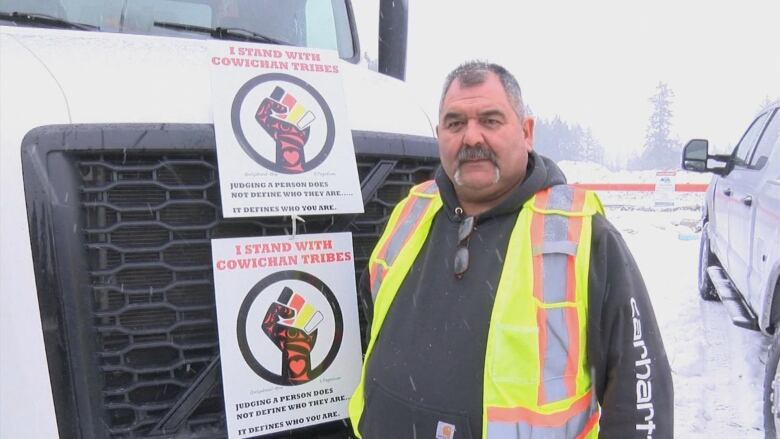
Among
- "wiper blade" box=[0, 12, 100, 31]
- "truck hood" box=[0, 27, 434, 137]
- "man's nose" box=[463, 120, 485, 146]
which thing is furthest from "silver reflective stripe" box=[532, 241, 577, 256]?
"wiper blade" box=[0, 12, 100, 31]

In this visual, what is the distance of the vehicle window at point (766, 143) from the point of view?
464cm

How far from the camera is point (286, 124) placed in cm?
214

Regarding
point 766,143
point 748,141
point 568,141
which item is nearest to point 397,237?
point 766,143

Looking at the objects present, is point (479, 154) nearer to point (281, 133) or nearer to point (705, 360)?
point (281, 133)

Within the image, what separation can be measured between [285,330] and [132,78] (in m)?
0.92

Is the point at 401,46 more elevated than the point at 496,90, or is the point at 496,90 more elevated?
the point at 401,46

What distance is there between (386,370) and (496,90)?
0.91 metres

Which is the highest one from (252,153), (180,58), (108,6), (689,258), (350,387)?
(108,6)

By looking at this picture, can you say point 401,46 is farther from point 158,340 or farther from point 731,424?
point 731,424

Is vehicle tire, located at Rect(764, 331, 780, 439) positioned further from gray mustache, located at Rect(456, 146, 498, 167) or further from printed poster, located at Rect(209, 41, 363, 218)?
printed poster, located at Rect(209, 41, 363, 218)

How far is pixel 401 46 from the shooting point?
10.0 ft

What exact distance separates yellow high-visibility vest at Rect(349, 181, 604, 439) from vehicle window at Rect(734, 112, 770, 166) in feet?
14.0

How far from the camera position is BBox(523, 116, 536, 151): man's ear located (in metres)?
2.05

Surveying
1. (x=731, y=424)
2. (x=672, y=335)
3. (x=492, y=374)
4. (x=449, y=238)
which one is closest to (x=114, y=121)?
(x=449, y=238)
